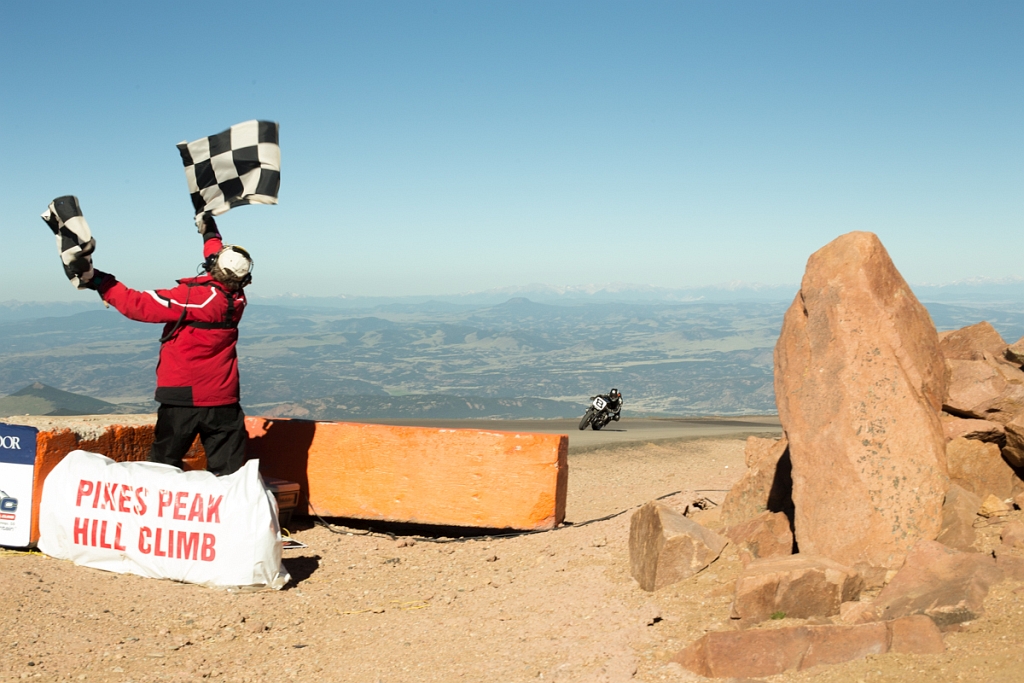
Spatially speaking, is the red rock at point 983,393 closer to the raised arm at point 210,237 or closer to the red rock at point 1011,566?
the red rock at point 1011,566

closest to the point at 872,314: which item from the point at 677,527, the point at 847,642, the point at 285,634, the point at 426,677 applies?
the point at 677,527

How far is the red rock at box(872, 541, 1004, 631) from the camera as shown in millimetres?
3859

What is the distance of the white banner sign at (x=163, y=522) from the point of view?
5484 mm

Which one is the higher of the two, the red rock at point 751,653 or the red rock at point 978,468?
the red rock at point 978,468

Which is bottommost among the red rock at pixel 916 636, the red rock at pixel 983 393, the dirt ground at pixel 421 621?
the dirt ground at pixel 421 621

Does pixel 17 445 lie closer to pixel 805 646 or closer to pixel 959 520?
pixel 805 646

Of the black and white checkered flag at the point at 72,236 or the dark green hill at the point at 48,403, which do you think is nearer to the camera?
the black and white checkered flag at the point at 72,236

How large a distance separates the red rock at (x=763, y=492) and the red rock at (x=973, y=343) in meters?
2.18

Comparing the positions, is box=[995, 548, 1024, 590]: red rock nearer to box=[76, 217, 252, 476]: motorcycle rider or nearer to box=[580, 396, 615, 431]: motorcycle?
box=[76, 217, 252, 476]: motorcycle rider

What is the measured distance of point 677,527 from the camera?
5.09 metres

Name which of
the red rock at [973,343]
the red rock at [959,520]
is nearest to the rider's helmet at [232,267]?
the red rock at [959,520]

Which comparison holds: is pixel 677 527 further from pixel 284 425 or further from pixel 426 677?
pixel 284 425

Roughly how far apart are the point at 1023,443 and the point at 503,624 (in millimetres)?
3498

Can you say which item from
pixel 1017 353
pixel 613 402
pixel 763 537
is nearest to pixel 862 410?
pixel 763 537
